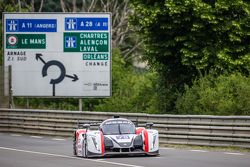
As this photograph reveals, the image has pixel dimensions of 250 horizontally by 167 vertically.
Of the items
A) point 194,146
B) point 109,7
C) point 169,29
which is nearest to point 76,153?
point 194,146

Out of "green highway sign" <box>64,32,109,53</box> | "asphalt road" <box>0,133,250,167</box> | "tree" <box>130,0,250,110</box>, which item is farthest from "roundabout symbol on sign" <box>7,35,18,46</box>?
"asphalt road" <box>0,133,250,167</box>

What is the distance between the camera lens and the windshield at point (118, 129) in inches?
879

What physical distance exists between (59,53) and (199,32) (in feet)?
21.9

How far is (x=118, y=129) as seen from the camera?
2239cm

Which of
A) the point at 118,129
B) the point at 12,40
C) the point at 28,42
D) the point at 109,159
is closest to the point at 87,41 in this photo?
the point at 28,42

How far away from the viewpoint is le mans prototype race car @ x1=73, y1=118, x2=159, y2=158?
21.9 meters

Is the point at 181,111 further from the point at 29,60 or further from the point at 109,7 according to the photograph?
the point at 109,7

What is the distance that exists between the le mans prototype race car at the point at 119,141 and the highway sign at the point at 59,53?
630 inches

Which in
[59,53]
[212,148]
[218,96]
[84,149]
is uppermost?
[59,53]

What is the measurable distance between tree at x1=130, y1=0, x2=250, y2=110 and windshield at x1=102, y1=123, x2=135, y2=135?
1300 cm

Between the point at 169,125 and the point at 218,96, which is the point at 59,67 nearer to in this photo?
the point at 218,96

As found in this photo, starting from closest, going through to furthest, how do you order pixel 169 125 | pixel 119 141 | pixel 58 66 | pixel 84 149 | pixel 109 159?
pixel 109 159, pixel 119 141, pixel 84 149, pixel 169 125, pixel 58 66

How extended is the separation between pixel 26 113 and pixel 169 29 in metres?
7.01

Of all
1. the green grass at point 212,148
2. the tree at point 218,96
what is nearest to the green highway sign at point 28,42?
the tree at point 218,96
